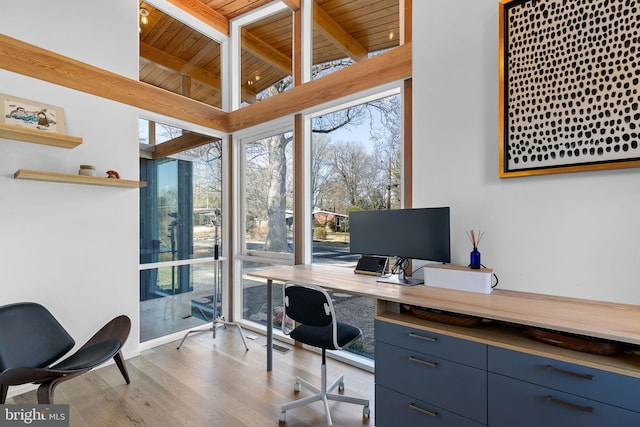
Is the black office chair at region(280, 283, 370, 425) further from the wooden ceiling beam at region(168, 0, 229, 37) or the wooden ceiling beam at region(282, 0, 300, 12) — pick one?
the wooden ceiling beam at region(168, 0, 229, 37)

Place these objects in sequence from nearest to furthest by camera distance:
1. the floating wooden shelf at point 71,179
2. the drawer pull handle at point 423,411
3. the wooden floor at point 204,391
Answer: the drawer pull handle at point 423,411, the wooden floor at point 204,391, the floating wooden shelf at point 71,179

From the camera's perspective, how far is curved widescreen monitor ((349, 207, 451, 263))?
→ 2.04 metres

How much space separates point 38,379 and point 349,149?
284cm

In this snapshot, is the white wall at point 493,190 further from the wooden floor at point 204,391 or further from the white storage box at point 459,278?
the wooden floor at point 204,391

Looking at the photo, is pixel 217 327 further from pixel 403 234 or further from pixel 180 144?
pixel 403 234

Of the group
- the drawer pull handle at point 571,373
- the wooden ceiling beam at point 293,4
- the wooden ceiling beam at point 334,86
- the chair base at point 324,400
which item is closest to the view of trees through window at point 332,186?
the wooden ceiling beam at point 334,86

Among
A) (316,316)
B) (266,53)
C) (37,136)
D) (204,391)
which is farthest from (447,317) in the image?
(266,53)

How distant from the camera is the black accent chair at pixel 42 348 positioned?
1.83 metres

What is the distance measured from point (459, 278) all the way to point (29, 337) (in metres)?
3.02

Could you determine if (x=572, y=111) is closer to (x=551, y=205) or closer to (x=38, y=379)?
(x=551, y=205)

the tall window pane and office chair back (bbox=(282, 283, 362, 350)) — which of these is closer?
office chair back (bbox=(282, 283, 362, 350))

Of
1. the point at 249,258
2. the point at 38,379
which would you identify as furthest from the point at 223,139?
the point at 38,379

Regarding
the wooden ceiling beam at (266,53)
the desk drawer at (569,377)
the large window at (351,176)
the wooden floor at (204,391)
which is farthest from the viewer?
the wooden ceiling beam at (266,53)

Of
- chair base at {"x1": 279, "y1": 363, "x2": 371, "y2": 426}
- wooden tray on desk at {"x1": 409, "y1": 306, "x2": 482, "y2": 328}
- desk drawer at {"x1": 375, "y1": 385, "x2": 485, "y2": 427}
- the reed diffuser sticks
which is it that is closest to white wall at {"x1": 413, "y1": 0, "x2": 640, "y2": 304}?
the reed diffuser sticks
